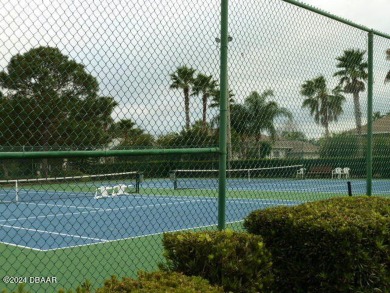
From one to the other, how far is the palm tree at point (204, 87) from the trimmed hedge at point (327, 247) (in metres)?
1.07

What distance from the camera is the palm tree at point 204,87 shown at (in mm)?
4699

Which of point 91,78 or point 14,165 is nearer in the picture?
point 91,78

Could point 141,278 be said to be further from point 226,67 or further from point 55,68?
point 226,67

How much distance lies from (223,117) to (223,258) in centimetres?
170

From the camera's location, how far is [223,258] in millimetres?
3354

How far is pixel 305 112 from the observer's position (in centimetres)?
641

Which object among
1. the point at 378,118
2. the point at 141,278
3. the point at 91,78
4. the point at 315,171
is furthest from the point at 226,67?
the point at 378,118

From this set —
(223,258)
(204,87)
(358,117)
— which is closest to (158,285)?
(223,258)

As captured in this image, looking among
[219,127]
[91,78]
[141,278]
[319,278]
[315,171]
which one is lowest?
[319,278]

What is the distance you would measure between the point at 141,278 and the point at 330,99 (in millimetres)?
4804

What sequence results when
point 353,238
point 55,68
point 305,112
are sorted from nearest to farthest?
point 55,68 < point 353,238 < point 305,112

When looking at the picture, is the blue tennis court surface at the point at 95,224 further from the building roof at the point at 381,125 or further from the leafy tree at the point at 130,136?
the building roof at the point at 381,125

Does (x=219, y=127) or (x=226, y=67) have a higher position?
(x=226, y=67)

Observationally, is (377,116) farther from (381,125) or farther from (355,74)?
(355,74)
